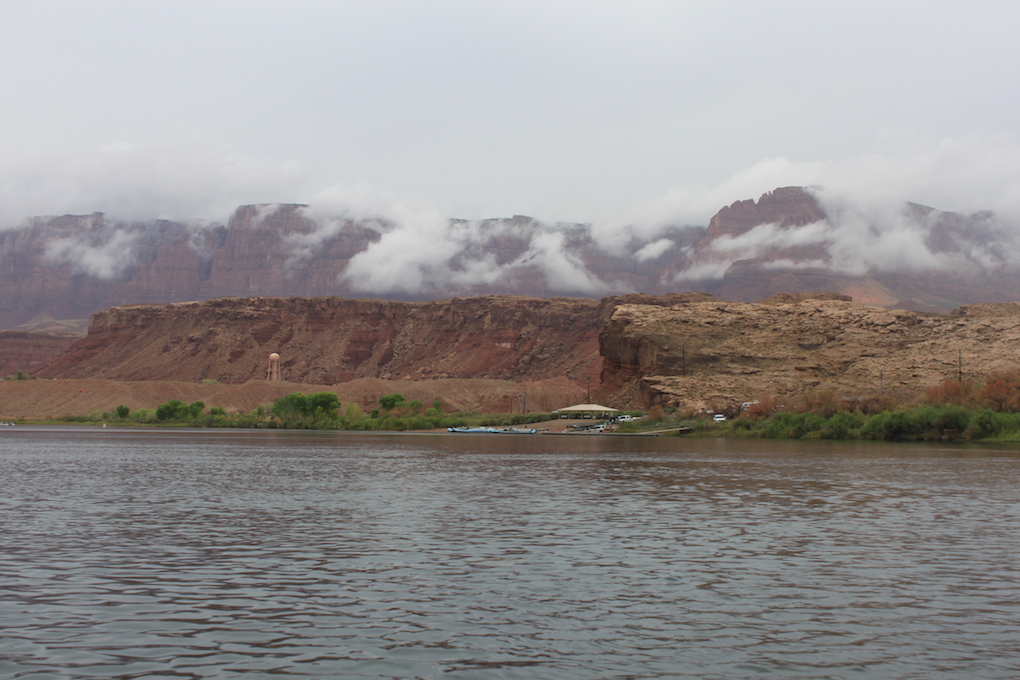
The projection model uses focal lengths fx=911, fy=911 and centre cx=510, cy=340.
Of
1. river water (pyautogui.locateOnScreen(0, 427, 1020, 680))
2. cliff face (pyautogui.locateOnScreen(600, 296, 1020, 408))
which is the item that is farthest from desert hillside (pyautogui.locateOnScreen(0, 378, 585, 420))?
river water (pyautogui.locateOnScreen(0, 427, 1020, 680))

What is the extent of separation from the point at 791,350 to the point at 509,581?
353ft

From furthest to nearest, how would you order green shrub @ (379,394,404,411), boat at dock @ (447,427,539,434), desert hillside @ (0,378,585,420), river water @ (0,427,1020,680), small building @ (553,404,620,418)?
desert hillside @ (0,378,585,420)
green shrub @ (379,394,404,411)
small building @ (553,404,620,418)
boat at dock @ (447,427,539,434)
river water @ (0,427,1020,680)

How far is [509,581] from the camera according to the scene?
57.0ft

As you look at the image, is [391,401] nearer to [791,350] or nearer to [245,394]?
[245,394]

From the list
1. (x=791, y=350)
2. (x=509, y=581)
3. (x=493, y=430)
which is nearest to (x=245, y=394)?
(x=493, y=430)

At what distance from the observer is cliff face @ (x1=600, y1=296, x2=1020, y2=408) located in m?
105

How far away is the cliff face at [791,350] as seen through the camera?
105 m

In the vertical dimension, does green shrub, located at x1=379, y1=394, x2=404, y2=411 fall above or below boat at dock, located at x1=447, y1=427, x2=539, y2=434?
above

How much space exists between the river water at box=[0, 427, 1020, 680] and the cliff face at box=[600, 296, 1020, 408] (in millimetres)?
71009

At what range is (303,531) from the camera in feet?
79.5

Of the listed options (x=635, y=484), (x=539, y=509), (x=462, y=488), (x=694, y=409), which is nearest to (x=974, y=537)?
(x=539, y=509)

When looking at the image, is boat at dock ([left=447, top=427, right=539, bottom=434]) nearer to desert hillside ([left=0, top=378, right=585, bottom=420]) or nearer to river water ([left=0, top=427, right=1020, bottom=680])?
desert hillside ([left=0, top=378, right=585, bottom=420])

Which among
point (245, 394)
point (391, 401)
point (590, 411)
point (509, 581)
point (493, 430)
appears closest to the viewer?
point (509, 581)

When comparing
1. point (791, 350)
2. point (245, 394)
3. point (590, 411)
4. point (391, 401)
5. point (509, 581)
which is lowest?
point (509, 581)
